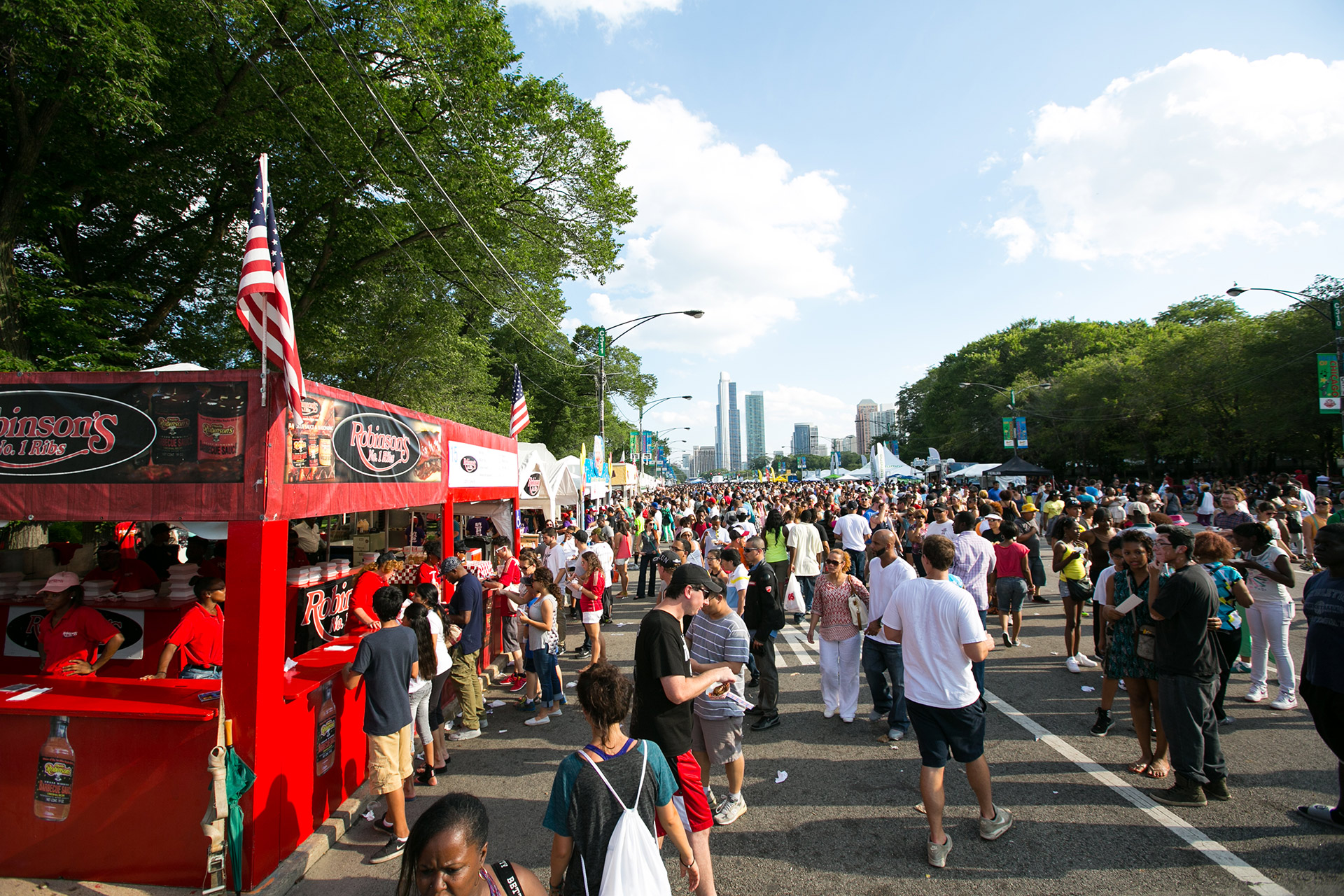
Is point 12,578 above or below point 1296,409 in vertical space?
below

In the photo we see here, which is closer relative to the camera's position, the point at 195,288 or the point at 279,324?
the point at 279,324

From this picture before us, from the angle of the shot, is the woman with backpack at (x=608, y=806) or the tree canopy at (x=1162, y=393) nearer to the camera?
the woman with backpack at (x=608, y=806)

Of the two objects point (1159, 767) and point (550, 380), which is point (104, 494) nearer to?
point (1159, 767)

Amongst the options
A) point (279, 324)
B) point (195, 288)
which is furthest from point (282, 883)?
point (195, 288)

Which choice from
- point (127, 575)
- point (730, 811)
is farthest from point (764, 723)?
point (127, 575)

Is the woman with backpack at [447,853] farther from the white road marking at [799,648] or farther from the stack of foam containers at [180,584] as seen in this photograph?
the white road marking at [799,648]

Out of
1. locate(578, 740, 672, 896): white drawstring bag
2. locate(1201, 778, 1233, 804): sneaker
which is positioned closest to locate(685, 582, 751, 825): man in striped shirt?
locate(578, 740, 672, 896): white drawstring bag

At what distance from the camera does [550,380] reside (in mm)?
44312

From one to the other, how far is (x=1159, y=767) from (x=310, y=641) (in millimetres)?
7967

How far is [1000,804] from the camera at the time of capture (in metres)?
4.44

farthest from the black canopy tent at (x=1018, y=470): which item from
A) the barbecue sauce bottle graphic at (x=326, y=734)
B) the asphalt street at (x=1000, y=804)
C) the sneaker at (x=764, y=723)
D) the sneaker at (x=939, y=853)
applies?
the barbecue sauce bottle graphic at (x=326, y=734)

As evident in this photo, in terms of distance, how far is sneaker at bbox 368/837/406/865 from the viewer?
4.21m

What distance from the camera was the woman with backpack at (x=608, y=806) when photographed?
2.19m

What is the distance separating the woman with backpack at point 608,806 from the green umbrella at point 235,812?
2.54m
